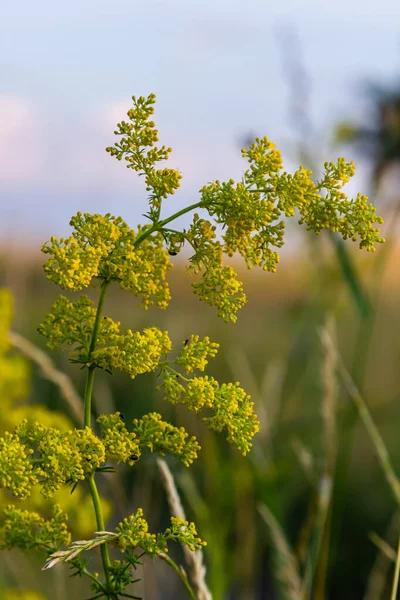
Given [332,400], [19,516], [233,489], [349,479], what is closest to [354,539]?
[349,479]

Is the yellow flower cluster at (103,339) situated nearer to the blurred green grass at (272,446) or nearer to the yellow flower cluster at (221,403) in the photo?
the yellow flower cluster at (221,403)

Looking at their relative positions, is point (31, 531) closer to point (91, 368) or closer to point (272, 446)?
point (91, 368)

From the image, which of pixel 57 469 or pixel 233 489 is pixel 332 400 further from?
pixel 57 469

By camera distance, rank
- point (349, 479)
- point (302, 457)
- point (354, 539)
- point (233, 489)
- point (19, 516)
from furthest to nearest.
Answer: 1. point (349, 479)
2. point (354, 539)
3. point (233, 489)
4. point (302, 457)
5. point (19, 516)

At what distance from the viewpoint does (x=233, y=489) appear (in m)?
2.30

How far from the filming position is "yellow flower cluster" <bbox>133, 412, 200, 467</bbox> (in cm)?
78

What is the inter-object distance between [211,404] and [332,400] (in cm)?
93

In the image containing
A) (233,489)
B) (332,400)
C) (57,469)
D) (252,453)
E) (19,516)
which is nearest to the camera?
(57,469)

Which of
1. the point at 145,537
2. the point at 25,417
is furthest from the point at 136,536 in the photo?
the point at 25,417

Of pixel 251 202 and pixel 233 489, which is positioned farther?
pixel 233 489

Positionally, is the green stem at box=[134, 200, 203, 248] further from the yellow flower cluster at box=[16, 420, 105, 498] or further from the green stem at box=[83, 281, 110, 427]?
the yellow flower cluster at box=[16, 420, 105, 498]

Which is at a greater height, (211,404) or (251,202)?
(251,202)

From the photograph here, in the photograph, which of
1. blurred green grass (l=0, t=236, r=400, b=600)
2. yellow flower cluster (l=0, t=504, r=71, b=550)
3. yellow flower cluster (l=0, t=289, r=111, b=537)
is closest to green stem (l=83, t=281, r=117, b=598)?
yellow flower cluster (l=0, t=504, r=71, b=550)

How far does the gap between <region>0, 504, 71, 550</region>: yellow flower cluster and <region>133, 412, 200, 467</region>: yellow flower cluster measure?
5.9 inches
